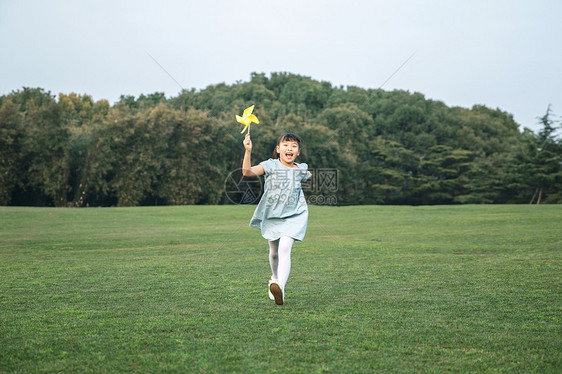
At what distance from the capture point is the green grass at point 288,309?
3.85 m

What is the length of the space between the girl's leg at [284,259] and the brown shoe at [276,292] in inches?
7.8

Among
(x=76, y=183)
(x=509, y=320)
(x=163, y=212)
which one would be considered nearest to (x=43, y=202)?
(x=76, y=183)

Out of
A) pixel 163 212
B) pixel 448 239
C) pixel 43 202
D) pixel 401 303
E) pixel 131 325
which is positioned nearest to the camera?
pixel 131 325

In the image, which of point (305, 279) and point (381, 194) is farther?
point (381, 194)

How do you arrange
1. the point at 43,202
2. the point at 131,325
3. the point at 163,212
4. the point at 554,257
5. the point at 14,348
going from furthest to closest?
the point at 43,202, the point at 163,212, the point at 554,257, the point at 131,325, the point at 14,348

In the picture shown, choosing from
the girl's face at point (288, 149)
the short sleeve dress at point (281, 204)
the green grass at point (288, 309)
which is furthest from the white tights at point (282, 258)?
the girl's face at point (288, 149)

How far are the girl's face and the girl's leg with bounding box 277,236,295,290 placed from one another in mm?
1011

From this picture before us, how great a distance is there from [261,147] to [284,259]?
41.6 metres

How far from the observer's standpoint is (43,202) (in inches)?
1609

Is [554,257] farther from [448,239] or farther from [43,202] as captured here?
[43,202]

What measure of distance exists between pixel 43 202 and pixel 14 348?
40143mm

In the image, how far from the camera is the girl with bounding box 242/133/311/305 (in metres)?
6.26

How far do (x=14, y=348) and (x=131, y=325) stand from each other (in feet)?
3.35

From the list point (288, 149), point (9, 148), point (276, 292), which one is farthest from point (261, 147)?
point (276, 292)
